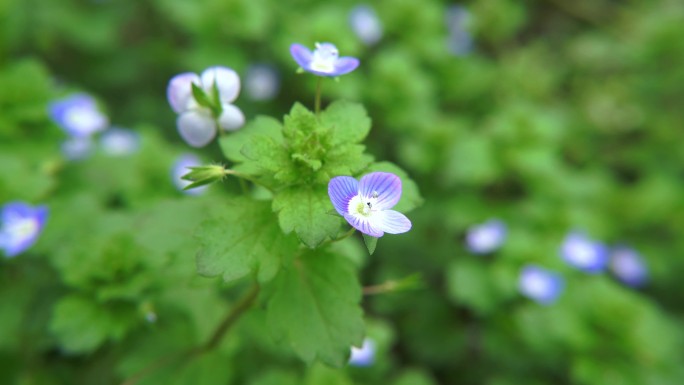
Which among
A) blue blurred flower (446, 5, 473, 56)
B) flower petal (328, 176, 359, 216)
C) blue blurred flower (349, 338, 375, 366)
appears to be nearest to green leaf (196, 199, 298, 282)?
Answer: flower petal (328, 176, 359, 216)

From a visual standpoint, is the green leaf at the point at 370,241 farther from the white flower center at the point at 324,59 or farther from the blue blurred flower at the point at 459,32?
the blue blurred flower at the point at 459,32

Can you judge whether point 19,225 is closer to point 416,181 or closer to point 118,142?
point 118,142

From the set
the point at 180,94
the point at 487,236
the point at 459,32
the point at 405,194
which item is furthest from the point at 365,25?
the point at 405,194

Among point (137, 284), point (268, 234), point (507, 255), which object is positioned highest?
point (268, 234)

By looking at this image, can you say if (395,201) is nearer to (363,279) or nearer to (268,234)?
(268,234)

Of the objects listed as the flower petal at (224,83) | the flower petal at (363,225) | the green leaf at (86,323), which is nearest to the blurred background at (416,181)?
the green leaf at (86,323)

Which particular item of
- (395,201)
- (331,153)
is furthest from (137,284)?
(395,201)
